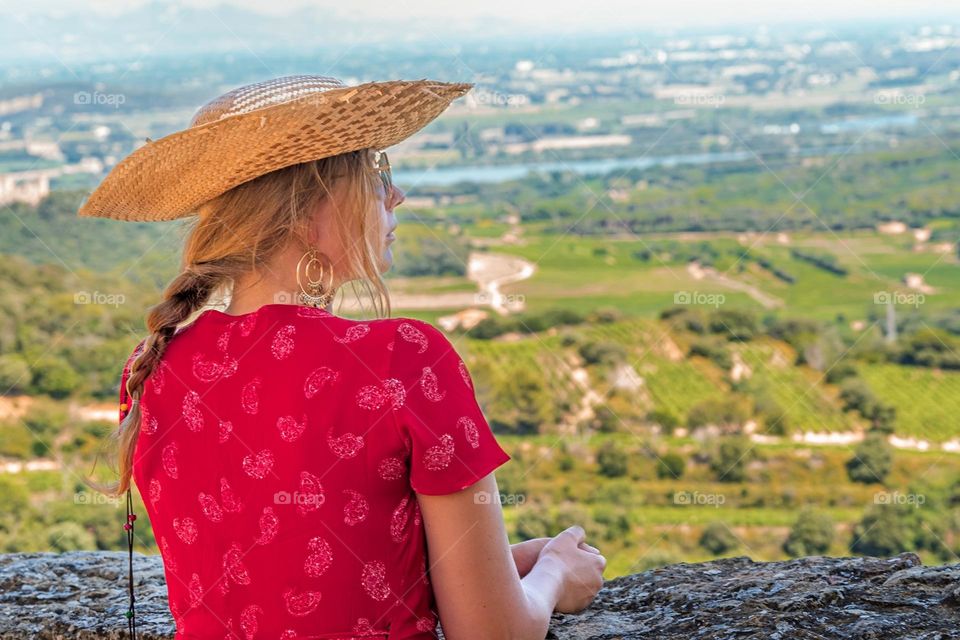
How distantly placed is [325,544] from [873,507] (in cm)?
2401

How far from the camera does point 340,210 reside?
1.38 meters

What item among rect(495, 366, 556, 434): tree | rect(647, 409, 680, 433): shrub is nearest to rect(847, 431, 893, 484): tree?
rect(647, 409, 680, 433): shrub

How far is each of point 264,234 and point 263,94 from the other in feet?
0.73

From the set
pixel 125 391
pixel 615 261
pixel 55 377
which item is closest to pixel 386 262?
pixel 125 391

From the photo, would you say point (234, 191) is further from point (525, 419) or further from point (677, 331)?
point (677, 331)

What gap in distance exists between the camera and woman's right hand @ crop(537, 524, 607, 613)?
1572mm

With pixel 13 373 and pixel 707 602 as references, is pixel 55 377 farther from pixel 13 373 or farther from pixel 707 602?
pixel 707 602

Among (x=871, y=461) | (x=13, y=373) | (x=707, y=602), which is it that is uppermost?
(x=707, y=602)

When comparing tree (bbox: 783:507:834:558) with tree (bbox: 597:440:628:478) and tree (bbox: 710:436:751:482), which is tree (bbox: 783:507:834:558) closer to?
tree (bbox: 710:436:751:482)

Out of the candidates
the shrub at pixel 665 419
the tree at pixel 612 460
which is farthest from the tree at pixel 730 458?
the tree at pixel 612 460

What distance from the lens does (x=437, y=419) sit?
48.1 inches

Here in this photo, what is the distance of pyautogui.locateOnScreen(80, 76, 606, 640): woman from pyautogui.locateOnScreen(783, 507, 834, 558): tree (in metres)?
21.9

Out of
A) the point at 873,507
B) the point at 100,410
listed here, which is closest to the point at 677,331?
the point at 873,507

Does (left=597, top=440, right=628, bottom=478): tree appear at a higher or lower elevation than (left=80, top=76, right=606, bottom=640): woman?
lower
